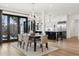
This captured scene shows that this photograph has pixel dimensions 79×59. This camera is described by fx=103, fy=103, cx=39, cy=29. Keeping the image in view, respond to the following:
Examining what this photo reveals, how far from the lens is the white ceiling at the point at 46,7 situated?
2.98 metres

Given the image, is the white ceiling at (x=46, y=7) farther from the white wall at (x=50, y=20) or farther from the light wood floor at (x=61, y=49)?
the light wood floor at (x=61, y=49)

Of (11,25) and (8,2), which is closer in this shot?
(8,2)

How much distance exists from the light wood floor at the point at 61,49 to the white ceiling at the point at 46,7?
92 centimetres

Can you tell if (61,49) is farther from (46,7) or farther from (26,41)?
(46,7)

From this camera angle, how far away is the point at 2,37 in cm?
315

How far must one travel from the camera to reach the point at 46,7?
3059mm

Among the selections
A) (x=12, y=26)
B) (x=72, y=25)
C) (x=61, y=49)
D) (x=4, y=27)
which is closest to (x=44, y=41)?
(x=61, y=49)

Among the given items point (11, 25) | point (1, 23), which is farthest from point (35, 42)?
point (1, 23)

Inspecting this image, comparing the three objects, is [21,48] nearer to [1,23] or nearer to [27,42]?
[27,42]

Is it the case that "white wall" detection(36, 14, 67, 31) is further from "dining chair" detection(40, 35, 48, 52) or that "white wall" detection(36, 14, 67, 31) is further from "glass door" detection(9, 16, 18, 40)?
"glass door" detection(9, 16, 18, 40)

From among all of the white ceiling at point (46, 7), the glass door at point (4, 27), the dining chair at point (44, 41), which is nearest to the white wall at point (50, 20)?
the white ceiling at point (46, 7)

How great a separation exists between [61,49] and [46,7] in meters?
1.41

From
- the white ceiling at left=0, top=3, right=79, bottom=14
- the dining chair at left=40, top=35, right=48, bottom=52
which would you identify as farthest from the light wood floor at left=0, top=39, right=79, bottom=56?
the white ceiling at left=0, top=3, right=79, bottom=14

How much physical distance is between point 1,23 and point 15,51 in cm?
98
